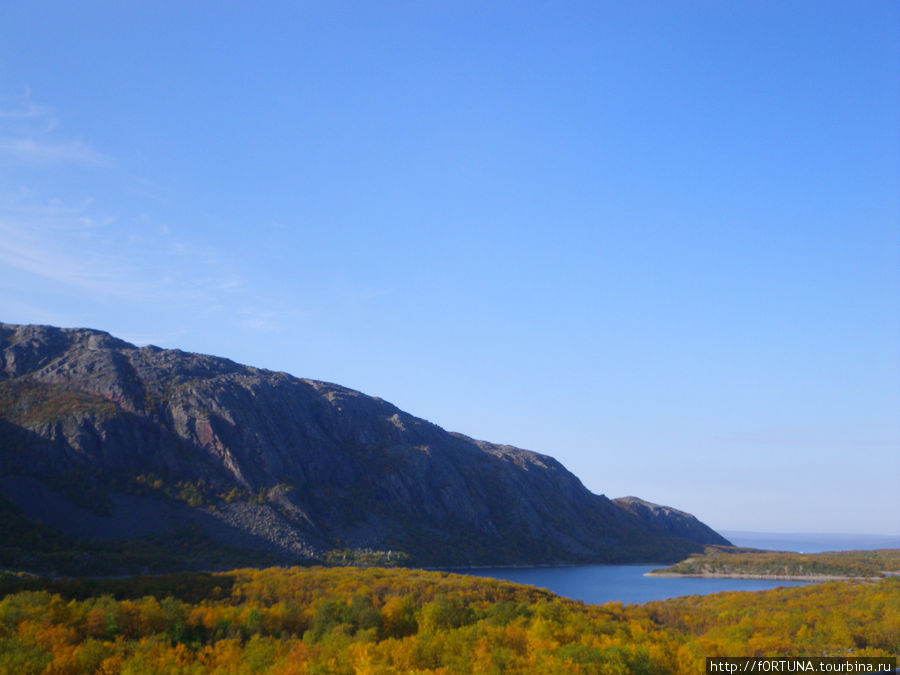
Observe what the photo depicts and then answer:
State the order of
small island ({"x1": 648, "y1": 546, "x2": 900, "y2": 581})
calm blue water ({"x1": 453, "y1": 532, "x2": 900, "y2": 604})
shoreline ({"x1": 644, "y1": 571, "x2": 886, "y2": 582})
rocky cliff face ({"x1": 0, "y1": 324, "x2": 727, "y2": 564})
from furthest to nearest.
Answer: shoreline ({"x1": 644, "y1": 571, "x2": 886, "y2": 582}) < small island ({"x1": 648, "y1": 546, "x2": 900, "y2": 581}) < rocky cliff face ({"x1": 0, "y1": 324, "x2": 727, "y2": 564}) < calm blue water ({"x1": 453, "y1": 532, "x2": 900, "y2": 604})

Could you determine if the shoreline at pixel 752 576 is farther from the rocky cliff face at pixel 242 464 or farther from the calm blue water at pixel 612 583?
the rocky cliff face at pixel 242 464

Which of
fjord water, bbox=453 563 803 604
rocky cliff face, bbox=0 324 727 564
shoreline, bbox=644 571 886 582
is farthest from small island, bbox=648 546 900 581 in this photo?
rocky cliff face, bbox=0 324 727 564

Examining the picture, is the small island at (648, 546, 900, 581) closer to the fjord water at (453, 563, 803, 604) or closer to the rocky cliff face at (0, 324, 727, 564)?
the fjord water at (453, 563, 803, 604)

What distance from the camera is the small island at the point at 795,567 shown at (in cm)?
10856

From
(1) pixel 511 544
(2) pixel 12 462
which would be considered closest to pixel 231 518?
(2) pixel 12 462

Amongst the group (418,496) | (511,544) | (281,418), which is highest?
(281,418)

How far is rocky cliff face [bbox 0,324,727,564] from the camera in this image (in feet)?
301

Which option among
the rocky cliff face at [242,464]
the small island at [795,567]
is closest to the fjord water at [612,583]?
the small island at [795,567]

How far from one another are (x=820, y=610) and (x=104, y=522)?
8315 cm

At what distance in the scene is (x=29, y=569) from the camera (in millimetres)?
54438

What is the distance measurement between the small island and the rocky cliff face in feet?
89.2

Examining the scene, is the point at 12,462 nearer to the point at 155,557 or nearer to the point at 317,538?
the point at 155,557

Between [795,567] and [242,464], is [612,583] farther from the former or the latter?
[242,464]

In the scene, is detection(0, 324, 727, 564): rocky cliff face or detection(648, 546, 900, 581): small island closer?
detection(0, 324, 727, 564): rocky cliff face
